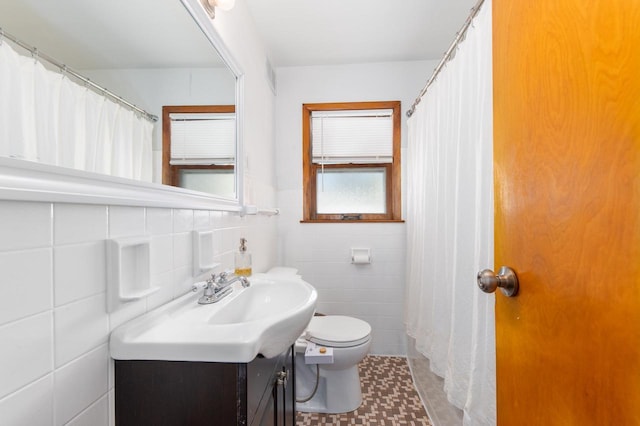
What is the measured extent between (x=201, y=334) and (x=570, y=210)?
78 centimetres

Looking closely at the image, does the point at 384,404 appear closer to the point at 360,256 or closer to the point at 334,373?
the point at 334,373

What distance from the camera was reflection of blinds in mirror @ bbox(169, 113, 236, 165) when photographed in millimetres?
931

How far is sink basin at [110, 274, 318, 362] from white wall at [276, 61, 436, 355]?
136 cm

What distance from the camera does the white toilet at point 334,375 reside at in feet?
5.06

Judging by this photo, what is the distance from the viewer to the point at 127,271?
2.17ft

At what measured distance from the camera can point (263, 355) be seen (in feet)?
2.26

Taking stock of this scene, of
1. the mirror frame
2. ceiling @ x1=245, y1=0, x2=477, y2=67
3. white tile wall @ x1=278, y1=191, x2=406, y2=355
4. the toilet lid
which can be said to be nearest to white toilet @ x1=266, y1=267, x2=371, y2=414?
the toilet lid

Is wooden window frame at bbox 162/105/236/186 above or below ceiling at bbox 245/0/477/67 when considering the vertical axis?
below

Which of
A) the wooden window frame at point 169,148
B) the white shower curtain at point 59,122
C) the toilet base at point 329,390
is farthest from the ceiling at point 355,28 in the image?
the toilet base at point 329,390

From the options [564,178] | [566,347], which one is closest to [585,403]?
[566,347]

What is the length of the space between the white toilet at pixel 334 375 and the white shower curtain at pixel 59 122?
50.5 inches

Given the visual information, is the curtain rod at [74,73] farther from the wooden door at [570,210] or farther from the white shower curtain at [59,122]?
the wooden door at [570,210]

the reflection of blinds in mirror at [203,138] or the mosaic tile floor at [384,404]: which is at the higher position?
the reflection of blinds in mirror at [203,138]

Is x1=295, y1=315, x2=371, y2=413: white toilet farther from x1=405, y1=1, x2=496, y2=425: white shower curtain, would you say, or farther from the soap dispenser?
the soap dispenser
